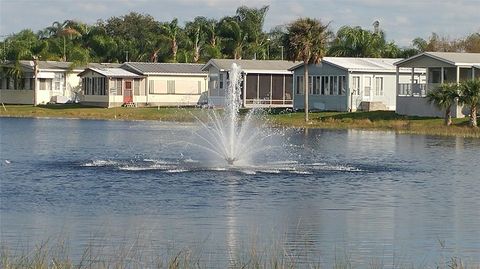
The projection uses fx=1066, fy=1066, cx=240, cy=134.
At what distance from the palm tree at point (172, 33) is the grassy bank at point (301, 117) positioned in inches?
797

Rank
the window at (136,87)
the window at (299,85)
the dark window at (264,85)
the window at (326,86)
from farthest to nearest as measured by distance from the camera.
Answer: the window at (136,87)
the dark window at (264,85)
the window at (299,85)
the window at (326,86)

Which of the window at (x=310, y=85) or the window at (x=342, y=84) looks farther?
the window at (x=310, y=85)

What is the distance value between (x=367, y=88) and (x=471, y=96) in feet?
61.8

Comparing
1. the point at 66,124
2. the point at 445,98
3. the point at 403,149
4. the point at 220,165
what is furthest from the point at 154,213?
A: the point at 66,124

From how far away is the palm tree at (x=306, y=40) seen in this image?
72.1 meters

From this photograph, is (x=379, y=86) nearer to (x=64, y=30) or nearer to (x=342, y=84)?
(x=342, y=84)

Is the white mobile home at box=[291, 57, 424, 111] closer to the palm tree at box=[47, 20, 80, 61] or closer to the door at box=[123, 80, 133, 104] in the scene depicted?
the door at box=[123, 80, 133, 104]

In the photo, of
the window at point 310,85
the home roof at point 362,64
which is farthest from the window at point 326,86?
the window at point 310,85

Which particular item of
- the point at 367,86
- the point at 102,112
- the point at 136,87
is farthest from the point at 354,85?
the point at 136,87

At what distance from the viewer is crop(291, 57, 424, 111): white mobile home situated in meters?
78.1

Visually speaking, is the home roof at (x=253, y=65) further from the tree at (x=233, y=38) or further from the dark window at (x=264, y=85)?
the tree at (x=233, y=38)

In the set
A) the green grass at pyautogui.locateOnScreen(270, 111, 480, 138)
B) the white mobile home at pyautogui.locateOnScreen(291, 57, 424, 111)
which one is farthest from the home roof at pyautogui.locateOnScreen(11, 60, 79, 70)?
the green grass at pyautogui.locateOnScreen(270, 111, 480, 138)

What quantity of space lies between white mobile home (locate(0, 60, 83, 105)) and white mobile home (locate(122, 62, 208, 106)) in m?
5.75

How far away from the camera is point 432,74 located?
72688mm
